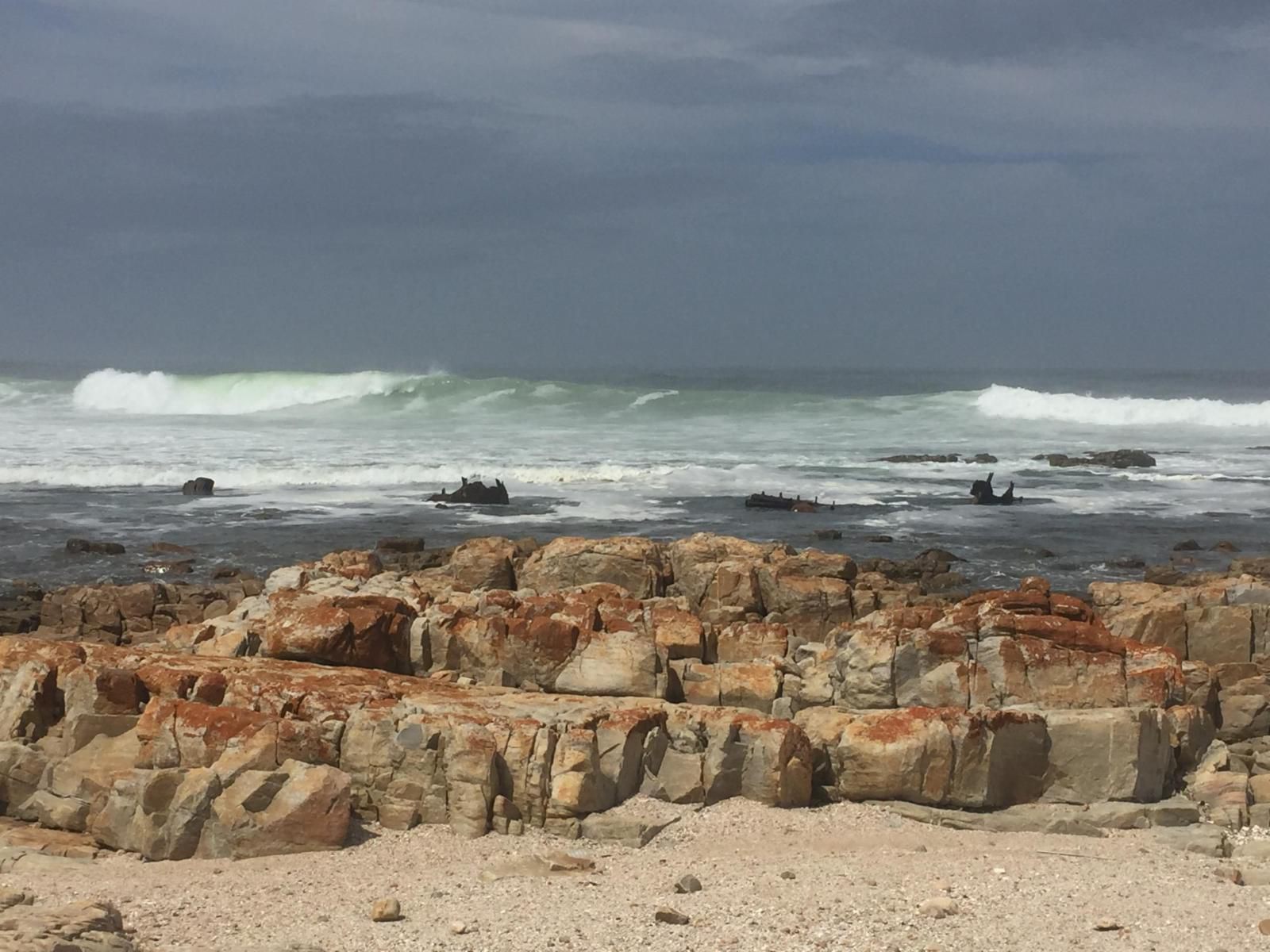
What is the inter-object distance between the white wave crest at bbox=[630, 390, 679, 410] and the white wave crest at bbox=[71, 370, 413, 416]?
12.1 metres

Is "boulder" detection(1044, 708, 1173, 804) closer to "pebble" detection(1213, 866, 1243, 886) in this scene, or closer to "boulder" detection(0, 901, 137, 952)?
"pebble" detection(1213, 866, 1243, 886)

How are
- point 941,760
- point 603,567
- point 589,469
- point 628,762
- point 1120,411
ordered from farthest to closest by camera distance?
point 1120,411 → point 589,469 → point 603,567 → point 941,760 → point 628,762

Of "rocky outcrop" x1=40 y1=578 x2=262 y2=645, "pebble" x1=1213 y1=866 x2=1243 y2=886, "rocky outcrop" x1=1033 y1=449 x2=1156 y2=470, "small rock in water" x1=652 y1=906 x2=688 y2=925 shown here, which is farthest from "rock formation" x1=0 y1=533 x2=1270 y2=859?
"rocky outcrop" x1=1033 y1=449 x2=1156 y2=470

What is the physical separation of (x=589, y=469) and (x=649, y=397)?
1053 inches

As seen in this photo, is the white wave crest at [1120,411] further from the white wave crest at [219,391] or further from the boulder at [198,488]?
the boulder at [198,488]

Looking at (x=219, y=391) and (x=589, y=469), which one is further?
(x=219, y=391)

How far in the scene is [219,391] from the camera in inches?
2717

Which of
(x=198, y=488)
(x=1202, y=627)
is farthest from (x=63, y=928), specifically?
(x=198, y=488)

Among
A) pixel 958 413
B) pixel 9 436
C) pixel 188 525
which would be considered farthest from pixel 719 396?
pixel 188 525

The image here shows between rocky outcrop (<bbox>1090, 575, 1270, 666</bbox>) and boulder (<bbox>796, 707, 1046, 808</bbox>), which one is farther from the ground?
rocky outcrop (<bbox>1090, 575, 1270, 666</bbox>)

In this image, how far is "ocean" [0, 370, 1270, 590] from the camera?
2473cm

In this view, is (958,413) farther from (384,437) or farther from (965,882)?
(965,882)

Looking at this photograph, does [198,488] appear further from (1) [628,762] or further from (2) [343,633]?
(1) [628,762]

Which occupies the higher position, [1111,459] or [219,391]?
[219,391]
